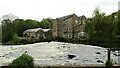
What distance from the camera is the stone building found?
165ft

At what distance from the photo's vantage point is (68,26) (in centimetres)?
5081

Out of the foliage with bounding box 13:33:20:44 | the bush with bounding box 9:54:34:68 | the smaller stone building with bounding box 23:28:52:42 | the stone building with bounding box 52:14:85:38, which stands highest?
the stone building with bounding box 52:14:85:38

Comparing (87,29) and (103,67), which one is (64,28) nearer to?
(87,29)

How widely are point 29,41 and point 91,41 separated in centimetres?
1140

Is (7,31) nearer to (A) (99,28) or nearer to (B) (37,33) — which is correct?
(B) (37,33)

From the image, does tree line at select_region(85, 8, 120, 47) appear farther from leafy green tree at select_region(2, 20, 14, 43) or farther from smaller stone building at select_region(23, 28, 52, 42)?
leafy green tree at select_region(2, 20, 14, 43)

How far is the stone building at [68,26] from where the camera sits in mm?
50250

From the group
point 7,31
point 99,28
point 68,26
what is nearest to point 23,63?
point 99,28

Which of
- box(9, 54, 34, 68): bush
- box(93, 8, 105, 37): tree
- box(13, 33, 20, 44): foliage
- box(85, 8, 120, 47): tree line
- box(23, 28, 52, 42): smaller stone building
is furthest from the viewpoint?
box(23, 28, 52, 42): smaller stone building

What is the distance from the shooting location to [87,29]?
36.6 m

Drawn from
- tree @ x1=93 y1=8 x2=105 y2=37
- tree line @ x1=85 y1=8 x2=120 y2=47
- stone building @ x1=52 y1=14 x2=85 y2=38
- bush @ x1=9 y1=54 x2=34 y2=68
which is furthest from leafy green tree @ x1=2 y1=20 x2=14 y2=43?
bush @ x1=9 y1=54 x2=34 y2=68

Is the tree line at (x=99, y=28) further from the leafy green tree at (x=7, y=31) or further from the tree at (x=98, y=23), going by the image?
the leafy green tree at (x=7, y=31)

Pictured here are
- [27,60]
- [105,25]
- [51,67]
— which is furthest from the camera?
[105,25]

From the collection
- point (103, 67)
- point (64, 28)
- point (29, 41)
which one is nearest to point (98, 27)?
point (29, 41)
